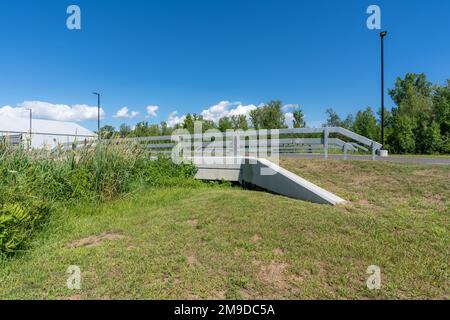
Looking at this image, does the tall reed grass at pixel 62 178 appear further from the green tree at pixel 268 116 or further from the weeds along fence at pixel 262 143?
the green tree at pixel 268 116

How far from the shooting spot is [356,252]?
3.31 m

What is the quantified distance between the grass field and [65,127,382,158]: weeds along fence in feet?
11.0

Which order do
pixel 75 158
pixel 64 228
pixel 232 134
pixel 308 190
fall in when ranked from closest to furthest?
pixel 64 228
pixel 308 190
pixel 75 158
pixel 232 134

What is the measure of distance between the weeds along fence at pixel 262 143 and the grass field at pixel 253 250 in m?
3.36

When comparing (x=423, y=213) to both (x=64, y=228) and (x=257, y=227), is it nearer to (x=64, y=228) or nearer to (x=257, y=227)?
(x=257, y=227)

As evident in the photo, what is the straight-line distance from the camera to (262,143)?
33.9 feet

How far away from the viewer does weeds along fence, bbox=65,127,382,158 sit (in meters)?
8.91

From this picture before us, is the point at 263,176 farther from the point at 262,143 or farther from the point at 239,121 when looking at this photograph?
the point at 239,121

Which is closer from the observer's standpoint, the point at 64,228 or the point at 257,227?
the point at 257,227

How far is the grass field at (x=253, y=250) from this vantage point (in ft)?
9.22
